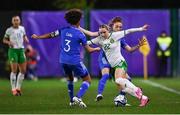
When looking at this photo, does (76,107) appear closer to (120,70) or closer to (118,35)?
(120,70)

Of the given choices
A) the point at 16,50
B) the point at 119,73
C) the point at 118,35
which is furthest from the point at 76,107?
the point at 16,50

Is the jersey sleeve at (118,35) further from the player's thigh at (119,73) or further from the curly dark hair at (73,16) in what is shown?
the curly dark hair at (73,16)

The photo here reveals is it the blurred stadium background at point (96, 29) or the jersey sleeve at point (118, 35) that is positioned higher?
the jersey sleeve at point (118, 35)

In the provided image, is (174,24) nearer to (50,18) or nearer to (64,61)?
(50,18)

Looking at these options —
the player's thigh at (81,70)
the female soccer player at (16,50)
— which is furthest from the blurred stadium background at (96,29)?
the player's thigh at (81,70)

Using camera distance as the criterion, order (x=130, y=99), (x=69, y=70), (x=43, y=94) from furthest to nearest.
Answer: (x=43, y=94)
(x=130, y=99)
(x=69, y=70)

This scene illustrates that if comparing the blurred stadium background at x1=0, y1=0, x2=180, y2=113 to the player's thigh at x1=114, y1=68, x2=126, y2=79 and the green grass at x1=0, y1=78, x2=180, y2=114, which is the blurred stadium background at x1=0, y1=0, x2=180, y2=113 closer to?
the green grass at x1=0, y1=78, x2=180, y2=114

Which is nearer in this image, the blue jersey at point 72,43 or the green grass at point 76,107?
the green grass at point 76,107

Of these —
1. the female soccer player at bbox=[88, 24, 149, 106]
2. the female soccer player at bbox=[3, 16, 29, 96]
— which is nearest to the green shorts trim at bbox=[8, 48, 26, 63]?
the female soccer player at bbox=[3, 16, 29, 96]

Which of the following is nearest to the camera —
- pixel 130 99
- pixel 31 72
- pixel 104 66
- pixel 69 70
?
pixel 69 70

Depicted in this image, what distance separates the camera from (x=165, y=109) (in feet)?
48.1

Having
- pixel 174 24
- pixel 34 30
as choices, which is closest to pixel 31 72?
pixel 34 30

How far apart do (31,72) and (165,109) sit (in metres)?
16.5

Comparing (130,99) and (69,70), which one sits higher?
(69,70)
